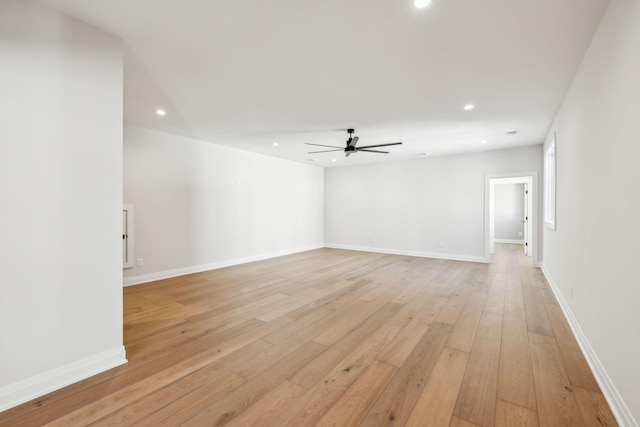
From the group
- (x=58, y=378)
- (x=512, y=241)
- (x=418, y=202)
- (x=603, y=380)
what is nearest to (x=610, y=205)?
(x=603, y=380)

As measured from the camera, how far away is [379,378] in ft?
6.37

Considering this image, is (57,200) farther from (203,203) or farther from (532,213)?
(532,213)

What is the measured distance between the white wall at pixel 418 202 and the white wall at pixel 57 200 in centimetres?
639

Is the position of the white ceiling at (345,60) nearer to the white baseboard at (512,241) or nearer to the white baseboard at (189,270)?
the white baseboard at (189,270)

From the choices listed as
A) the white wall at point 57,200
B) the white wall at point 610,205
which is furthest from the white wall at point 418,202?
the white wall at point 57,200

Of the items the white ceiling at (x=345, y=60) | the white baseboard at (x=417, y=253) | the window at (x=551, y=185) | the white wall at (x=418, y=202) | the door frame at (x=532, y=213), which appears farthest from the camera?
the white baseboard at (x=417, y=253)

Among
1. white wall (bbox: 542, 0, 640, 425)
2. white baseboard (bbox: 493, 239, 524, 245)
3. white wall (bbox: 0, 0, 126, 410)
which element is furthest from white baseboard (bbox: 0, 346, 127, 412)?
white baseboard (bbox: 493, 239, 524, 245)

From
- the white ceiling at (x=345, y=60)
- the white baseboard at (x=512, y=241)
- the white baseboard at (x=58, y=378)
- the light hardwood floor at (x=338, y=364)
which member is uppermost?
the white ceiling at (x=345, y=60)

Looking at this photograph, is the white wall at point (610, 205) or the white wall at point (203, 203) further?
the white wall at point (203, 203)

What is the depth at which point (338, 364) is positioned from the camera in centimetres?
212

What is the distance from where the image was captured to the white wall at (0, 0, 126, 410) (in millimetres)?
1700

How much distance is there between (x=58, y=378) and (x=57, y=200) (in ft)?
3.89

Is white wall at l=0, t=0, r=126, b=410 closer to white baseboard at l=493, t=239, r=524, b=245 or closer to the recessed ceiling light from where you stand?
the recessed ceiling light

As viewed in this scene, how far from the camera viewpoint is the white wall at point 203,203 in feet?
14.9
